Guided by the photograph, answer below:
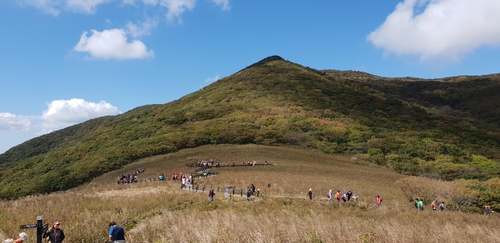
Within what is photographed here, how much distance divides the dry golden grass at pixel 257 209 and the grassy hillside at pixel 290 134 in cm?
548

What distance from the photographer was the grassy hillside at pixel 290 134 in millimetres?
53594

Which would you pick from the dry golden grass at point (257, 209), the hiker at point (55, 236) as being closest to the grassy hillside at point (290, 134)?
the dry golden grass at point (257, 209)

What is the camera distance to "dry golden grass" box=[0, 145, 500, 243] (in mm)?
9508

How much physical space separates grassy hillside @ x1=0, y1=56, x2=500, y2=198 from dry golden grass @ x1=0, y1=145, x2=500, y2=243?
548 centimetres

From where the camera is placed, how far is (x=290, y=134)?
2569 inches

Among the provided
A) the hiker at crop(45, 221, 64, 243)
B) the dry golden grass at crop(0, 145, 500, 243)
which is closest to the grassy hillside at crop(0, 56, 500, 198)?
the dry golden grass at crop(0, 145, 500, 243)

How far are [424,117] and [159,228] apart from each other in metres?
87.5

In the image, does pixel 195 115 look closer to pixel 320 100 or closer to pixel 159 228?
pixel 320 100

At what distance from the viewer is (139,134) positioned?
8131 centimetres

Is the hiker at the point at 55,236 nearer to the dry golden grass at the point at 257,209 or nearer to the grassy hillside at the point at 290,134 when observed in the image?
the dry golden grass at the point at 257,209

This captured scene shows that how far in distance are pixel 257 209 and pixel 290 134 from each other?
47206mm

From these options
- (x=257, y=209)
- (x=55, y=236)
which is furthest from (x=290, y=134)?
(x=55, y=236)

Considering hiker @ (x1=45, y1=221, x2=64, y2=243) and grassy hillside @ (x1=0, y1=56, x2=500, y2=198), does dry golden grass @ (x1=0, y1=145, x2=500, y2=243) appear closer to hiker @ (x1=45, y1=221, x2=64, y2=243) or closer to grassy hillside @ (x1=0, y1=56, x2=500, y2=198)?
hiker @ (x1=45, y1=221, x2=64, y2=243)

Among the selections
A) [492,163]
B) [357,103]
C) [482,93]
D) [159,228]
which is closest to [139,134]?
[357,103]
